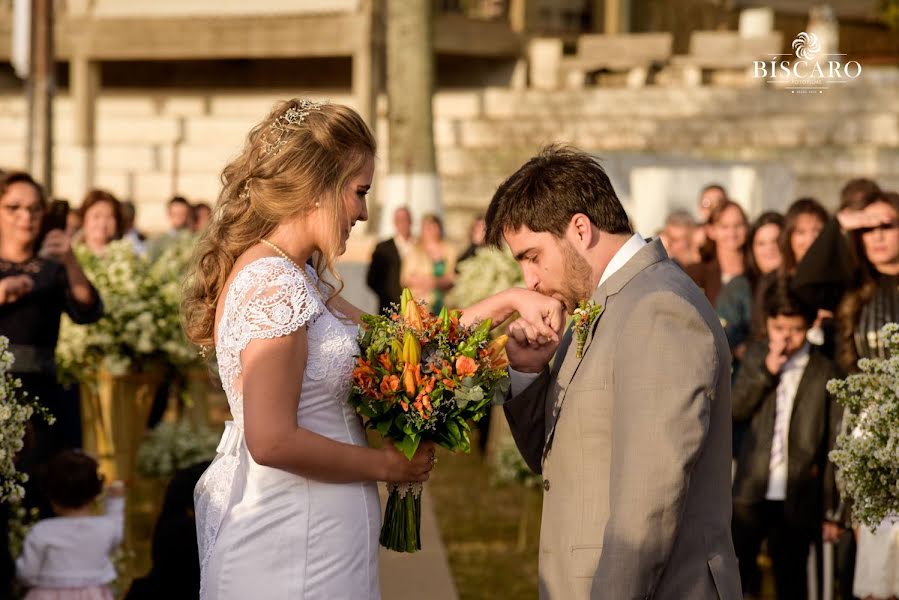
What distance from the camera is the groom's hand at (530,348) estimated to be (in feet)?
13.7

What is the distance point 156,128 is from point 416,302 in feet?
79.3

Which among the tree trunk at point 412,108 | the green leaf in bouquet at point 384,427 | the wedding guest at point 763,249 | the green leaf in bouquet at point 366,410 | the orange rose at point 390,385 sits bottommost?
the green leaf in bouquet at point 384,427

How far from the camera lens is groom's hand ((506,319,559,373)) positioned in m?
4.19

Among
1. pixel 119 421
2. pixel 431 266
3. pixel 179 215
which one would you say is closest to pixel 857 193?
pixel 119 421

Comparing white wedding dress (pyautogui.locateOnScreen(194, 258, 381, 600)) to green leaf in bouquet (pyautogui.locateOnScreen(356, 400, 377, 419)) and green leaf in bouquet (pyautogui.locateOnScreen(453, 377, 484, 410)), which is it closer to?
green leaf in bouquet (pyautogui.locateOnScreen(356, 400, 377, 419))

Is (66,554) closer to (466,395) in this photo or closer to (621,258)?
(466,395)

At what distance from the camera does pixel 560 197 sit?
3.82 metres

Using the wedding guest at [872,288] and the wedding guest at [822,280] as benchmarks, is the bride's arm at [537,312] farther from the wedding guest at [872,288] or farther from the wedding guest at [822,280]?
the wedding guest at [822,280]

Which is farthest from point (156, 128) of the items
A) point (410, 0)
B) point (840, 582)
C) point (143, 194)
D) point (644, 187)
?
point (840, 582)

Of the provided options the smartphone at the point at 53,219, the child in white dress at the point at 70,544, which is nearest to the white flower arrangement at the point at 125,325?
the smartphone at the point at 53,219

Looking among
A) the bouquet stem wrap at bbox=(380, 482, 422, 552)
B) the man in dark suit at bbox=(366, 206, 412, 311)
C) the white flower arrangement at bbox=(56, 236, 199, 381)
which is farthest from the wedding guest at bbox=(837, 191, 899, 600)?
the man in dark suit at bbox=(366, 206, 412, 311)

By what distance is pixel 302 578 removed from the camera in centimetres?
402

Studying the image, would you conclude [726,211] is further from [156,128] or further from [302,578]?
[156,128]

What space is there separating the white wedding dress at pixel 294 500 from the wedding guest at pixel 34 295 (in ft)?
11.3
